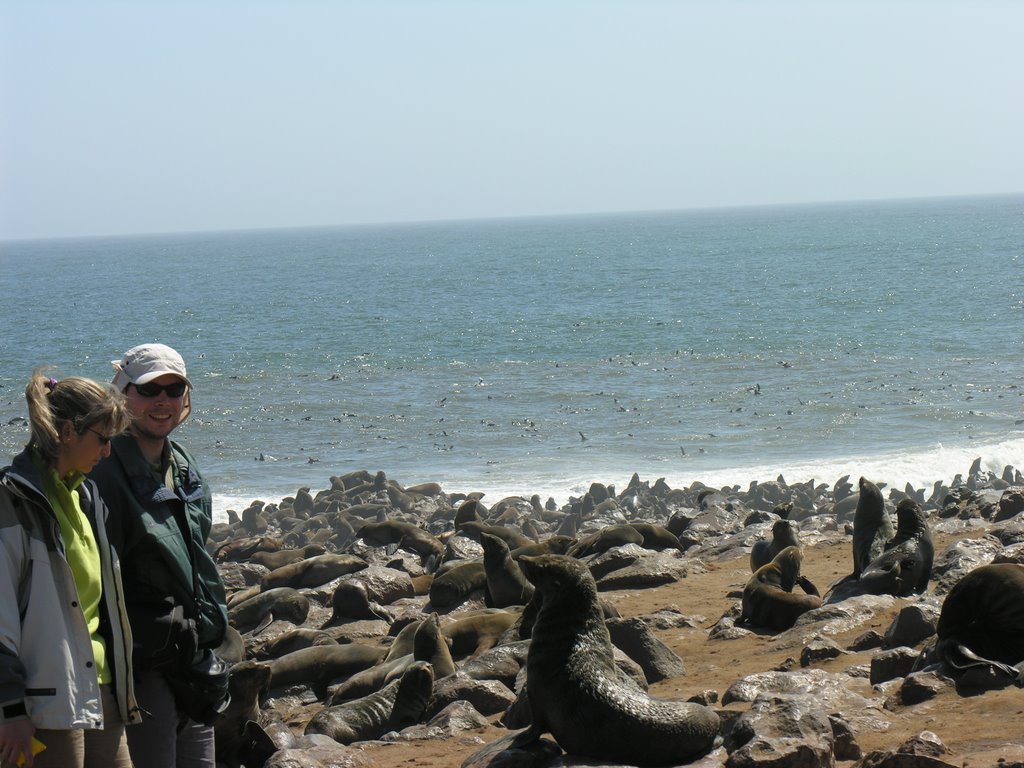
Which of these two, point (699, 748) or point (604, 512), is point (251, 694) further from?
point (604, 512)

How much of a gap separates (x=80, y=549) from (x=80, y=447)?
0.28 m

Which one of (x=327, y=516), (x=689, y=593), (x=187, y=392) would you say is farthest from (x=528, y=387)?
(x=187, y=392)

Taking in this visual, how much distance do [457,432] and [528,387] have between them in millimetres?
7046

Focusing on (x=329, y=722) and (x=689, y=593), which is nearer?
(x=329, y=722)

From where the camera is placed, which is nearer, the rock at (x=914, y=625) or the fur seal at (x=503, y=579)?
the rock at (x=914, y=625)

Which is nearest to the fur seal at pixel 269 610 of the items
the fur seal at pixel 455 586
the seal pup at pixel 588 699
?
the fur seal at pixel 455 586

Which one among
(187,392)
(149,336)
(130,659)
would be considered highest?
(187,392)

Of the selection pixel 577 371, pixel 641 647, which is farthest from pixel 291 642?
pixel 577 371

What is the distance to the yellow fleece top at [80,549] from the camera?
126 inches

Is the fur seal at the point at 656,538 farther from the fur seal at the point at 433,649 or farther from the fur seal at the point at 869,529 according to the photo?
the fur seal at the point at 433,649

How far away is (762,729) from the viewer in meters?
4.71

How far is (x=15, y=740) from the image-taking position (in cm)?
295

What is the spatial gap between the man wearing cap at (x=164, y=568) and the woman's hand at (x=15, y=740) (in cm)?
58

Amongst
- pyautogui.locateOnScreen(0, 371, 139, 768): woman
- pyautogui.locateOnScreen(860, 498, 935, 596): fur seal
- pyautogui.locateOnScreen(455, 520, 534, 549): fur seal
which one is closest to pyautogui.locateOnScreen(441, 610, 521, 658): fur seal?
pyautogui.locateOnScreen(860, 498, 935, 596): fur seal
